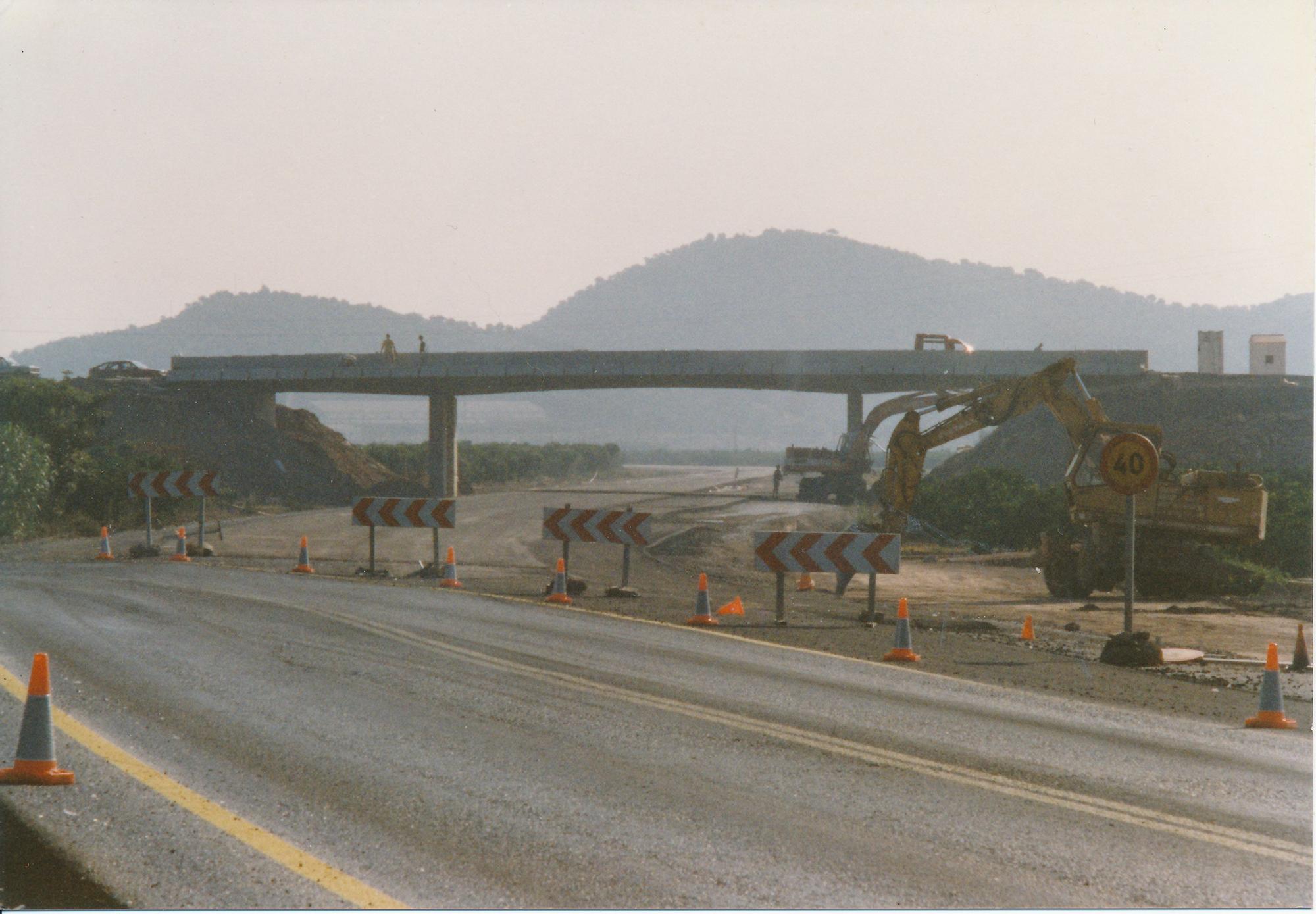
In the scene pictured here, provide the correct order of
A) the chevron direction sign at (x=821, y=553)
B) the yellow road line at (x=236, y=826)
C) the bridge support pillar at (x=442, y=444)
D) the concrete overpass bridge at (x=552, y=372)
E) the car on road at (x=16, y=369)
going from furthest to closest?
the bridge support pillar at (x=442, y=444)
the concrete overpass bridge at (x=552, y=372)
the car on road at (x=16, y=369)
the chevron direction sign at (x=821, y=553)
the yellow road line at (x=236, y=826)

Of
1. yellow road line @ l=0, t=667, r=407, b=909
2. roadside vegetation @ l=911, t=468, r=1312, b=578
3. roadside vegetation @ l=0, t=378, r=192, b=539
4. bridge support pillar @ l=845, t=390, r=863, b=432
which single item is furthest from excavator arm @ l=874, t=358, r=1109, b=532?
bridge support pillar @ l=845, t=390, r=863, b=432

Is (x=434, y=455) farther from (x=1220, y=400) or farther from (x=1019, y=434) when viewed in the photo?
(x=1220, y=400)

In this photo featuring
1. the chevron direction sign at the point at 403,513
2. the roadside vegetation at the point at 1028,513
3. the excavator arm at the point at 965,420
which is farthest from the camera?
the roadside vegetation at the point at 1028,513

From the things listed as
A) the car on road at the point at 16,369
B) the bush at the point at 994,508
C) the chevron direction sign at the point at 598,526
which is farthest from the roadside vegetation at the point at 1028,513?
the car on road at the point at 16,369

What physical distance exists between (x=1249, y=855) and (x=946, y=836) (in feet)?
5.63

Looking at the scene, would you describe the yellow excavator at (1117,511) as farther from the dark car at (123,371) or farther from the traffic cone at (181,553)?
the dark car at (123,371)

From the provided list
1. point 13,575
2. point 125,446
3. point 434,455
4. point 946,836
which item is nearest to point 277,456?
point 434,455

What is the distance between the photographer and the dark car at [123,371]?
2578 inches

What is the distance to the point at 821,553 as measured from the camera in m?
17.9

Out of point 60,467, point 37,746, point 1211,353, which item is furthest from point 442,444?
point 37,746

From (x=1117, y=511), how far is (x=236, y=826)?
20.1m

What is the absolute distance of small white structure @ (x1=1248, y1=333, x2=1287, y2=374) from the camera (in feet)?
229

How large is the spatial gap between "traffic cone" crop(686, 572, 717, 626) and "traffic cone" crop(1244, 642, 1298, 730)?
770cm

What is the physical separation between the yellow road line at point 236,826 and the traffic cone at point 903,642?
8.65m
